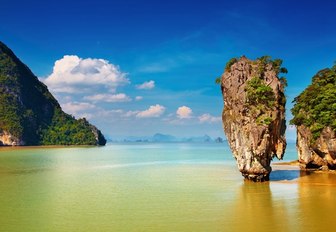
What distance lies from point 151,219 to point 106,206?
469cm

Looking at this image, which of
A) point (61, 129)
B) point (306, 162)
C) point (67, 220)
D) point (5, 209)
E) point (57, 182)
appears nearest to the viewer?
point (67, 220)

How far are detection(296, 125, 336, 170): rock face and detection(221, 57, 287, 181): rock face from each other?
6773 millimetres

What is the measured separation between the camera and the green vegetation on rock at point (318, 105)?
127 ft

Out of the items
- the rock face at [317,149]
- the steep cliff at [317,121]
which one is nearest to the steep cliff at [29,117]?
the rock face at [317,149]

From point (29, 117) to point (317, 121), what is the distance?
156430 mm

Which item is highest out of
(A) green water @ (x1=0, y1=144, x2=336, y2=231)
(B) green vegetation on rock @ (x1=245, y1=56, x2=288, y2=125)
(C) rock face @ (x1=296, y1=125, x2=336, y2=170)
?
(B) green vegetation on rock @ (x1=245, y1=56, x2=288, y2=125)

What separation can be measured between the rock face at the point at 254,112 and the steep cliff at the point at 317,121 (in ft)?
22.5

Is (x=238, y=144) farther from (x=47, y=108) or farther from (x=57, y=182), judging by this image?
(x=47, y=108)

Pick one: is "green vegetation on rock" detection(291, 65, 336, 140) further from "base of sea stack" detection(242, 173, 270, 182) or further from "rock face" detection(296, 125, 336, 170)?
"base of sea stack" detection(242, 173, 270, 182)

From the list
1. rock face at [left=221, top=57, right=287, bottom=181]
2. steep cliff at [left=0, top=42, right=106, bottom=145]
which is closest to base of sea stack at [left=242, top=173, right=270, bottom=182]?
rock face at [left=221, top=57, right=287, bottom=181]

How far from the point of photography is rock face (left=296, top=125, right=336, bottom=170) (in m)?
38.5

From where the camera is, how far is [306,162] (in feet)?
147

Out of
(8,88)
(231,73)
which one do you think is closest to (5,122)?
(8,88)

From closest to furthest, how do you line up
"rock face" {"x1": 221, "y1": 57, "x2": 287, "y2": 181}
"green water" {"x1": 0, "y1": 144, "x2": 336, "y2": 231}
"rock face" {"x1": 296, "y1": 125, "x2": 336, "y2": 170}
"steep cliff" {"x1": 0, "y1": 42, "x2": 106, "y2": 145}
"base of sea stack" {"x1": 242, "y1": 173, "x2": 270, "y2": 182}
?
1. "green water" {"x1": 0, "y1": 144, "x2": 336, "y2": 231}
2. "rock face" {"x1": 221, "y1": 57, "x2": 287, "y2": 181}
3. "base of sea stack" {"x1": 242, "y1": 173, "x2": 270, "y2": 182}
4. "rock face" {"x1": 296, "y1": 125, "x2": 336, "y2": 170}
5. "steep cliff" {"x1": 0, "y1": 42, "x2": 106, "y2": 145}
